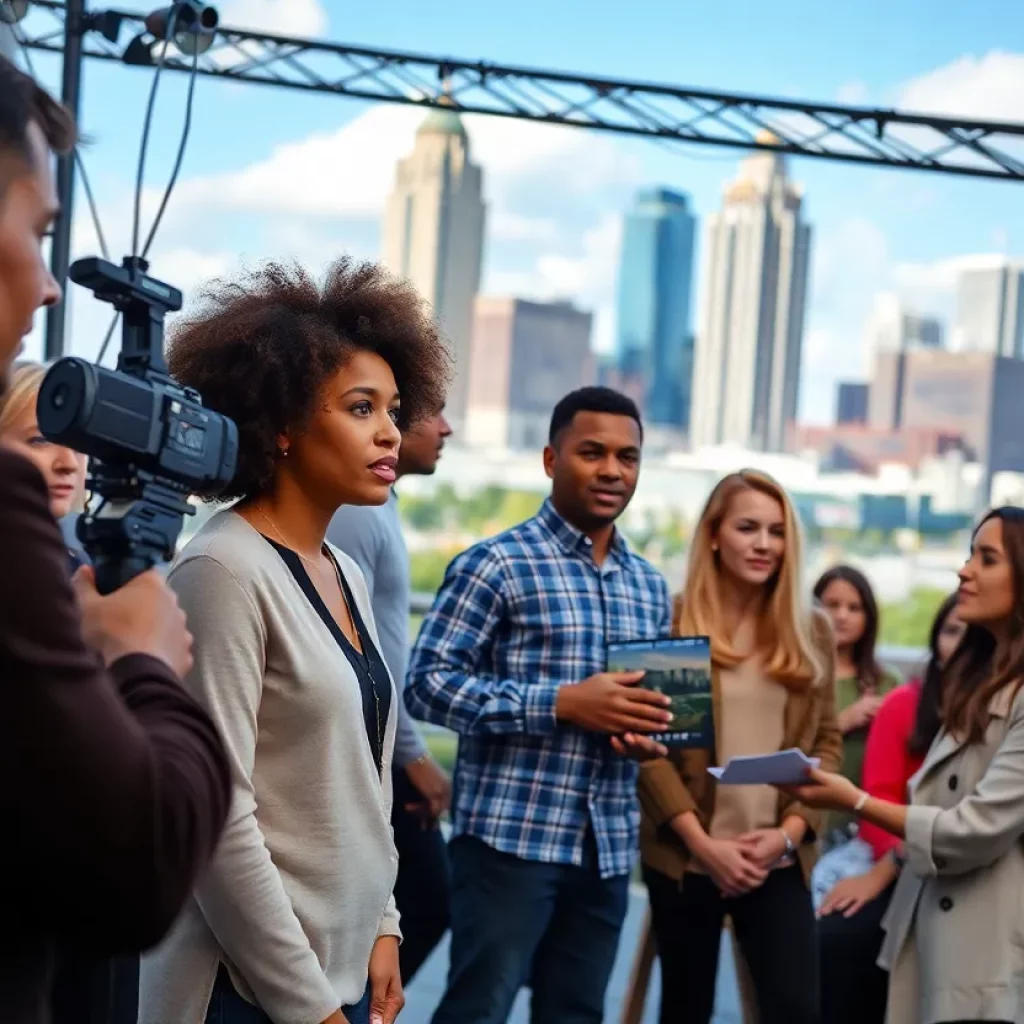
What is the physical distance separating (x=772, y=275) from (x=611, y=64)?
1305 inches

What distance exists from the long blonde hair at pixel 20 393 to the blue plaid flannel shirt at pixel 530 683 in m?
1.04

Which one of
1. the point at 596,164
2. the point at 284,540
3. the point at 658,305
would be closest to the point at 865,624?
the point at 284,540

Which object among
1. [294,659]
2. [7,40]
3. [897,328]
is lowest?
→ [294,659]

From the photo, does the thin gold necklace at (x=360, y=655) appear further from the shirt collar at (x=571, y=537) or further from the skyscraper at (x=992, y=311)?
the skyscraper at (x=992, y=311)

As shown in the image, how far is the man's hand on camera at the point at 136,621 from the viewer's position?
116cm

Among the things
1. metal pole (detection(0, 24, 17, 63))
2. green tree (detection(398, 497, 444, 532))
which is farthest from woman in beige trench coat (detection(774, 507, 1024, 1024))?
green tree (detection(398, 497, 444, 532))

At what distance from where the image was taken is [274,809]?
1939 mm

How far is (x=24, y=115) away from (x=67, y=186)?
509 centimetres

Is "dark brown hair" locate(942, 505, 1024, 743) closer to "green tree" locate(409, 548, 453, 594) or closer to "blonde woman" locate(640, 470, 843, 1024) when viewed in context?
"blonde woman" locate(640, 470, 843, 1024)

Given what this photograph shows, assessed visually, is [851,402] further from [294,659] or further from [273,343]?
[294,659]

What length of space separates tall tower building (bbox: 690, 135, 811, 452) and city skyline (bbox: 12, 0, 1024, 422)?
386cm

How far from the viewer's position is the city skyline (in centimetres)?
10594

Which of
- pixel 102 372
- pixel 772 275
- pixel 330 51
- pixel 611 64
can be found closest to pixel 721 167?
pixel 611 64

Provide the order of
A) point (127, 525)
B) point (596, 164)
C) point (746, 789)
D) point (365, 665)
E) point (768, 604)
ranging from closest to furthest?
point (127, 525) < point (365, 665) < point (746, 789) < point (768, 604) < point (596, 164)
